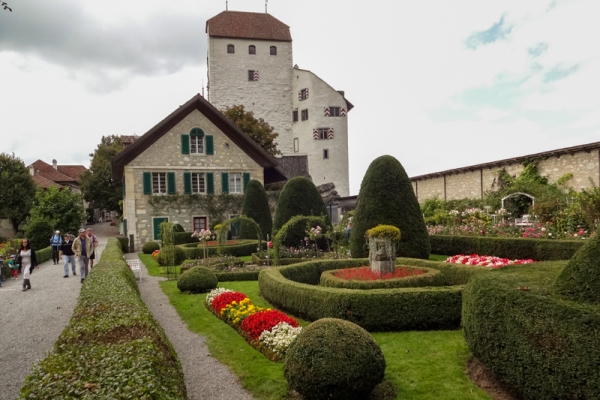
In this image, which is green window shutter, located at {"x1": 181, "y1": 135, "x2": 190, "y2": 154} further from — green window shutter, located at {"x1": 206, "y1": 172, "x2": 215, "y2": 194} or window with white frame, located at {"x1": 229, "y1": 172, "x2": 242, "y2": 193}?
window with white frame, located at {"x1": 229, "y1": 172, "x2": 242, "y2": 193}

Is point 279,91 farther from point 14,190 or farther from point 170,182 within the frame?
point 14,190

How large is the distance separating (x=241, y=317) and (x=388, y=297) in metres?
3.01

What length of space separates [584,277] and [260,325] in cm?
530

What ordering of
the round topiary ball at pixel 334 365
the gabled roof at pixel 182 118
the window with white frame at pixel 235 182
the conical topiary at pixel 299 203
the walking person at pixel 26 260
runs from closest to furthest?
the round topiary ball at pixel 334 365, the walking person at pixel 26 260, the conical topiary at pixel 299 203, the gabled roof at pixel 182 118, the window with white frame at pixel 235 182

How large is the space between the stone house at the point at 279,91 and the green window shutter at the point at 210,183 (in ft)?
68.0

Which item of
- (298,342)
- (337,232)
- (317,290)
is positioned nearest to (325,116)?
(337,232)

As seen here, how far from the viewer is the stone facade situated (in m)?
21.0

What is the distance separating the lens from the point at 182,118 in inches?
1179

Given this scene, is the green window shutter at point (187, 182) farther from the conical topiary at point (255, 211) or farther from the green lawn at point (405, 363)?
the green lawn at point (405, 363)

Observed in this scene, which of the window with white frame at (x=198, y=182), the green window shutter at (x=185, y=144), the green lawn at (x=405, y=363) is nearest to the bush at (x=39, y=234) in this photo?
the window with white frame at (x=198, y=182)

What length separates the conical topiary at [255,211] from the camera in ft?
87.8

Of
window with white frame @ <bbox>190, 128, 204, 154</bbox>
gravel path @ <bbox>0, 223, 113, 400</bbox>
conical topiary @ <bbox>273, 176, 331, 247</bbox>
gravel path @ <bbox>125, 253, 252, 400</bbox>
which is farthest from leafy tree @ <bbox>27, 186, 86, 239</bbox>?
gravel path @ <bbox>125, 253, 252, 400</bbox>

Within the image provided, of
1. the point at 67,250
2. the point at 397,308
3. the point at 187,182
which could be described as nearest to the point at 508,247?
the point at 397,308

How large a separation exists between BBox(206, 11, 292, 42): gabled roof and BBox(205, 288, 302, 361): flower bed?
149ft
